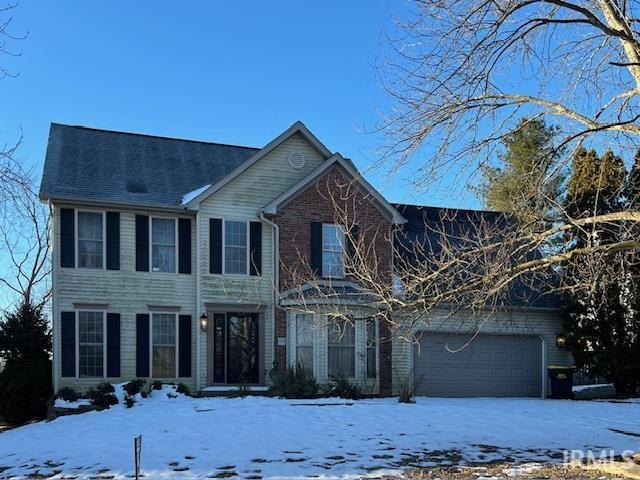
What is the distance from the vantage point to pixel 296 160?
66.2 feet

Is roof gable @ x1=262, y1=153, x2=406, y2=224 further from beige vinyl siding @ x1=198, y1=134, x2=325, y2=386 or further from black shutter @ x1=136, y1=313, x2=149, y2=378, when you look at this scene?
black shutter @ x1=136, y1=313, x2=149, y2=378

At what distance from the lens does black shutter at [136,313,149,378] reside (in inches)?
712

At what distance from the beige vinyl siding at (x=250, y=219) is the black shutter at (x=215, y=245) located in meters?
0.11

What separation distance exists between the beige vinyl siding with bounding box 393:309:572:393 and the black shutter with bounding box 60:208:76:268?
9.46 meters

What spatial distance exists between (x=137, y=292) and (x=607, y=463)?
1275cm

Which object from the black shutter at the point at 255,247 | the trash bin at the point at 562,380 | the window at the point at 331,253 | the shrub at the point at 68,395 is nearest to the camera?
the shrub at the point at 68,395

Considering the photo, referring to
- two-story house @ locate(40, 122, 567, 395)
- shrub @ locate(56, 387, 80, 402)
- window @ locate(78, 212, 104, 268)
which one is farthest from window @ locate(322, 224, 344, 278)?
shrub @ locate(56, 387, 80, 402)

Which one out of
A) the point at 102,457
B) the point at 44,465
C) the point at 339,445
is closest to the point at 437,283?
the point at 339,445

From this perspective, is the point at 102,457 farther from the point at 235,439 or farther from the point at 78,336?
the point at 78,336

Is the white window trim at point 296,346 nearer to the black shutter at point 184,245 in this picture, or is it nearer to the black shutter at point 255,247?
the black shutter at point 255,247

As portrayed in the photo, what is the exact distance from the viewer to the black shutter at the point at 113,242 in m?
18.2

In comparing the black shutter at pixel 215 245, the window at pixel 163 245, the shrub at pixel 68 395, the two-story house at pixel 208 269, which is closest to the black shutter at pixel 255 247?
the two-story house at pixel 208 269

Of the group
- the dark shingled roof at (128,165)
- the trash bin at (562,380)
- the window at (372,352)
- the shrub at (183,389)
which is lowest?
the trash bin at (562,380)

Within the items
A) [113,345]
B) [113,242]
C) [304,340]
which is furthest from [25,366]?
[304,340]
